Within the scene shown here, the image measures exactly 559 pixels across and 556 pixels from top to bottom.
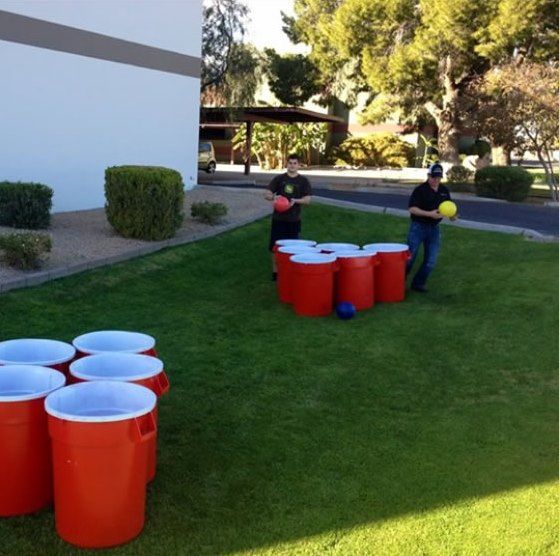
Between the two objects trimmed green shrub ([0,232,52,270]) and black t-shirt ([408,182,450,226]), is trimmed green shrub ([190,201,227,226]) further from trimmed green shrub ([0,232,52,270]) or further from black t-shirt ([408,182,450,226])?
black t-shirt ([408,182,450,226])

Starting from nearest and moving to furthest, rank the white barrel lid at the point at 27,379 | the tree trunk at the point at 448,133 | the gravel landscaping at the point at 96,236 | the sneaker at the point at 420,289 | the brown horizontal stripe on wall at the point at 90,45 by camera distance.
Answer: the white barrel lid at the point at 27,379
the sneaker at the point at 420,289
the gravel landscaping at the point at 96,236
the brown horizontal stripe on wall at the point at 90,45
the tree trunk at the point at 448,133

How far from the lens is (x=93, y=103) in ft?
42.7

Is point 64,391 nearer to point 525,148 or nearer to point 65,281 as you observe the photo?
point 65,281

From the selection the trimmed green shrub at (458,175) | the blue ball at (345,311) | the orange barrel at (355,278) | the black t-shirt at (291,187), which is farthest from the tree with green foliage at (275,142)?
the blue ball at (345,311)

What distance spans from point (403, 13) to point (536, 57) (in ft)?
17.8

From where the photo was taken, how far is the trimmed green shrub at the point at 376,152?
3738cm

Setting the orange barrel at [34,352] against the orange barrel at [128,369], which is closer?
the orange barrel at [128,369]

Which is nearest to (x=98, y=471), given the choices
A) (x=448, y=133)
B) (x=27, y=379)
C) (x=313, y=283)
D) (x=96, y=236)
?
(x=27, y=379)

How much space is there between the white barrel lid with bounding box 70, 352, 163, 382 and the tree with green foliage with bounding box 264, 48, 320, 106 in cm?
3220

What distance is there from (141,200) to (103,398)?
281 inches

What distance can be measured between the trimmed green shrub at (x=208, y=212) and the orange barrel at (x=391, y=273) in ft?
15.2

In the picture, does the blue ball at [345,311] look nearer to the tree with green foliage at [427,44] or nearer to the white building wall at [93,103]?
the white building wall at [93,103]

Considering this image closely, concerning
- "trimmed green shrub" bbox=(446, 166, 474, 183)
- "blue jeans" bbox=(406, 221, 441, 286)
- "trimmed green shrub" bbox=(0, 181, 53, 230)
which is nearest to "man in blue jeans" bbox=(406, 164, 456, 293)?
"blue jeans" bbox=(406, 221, 441, 286)

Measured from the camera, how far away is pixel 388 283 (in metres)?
7.75
